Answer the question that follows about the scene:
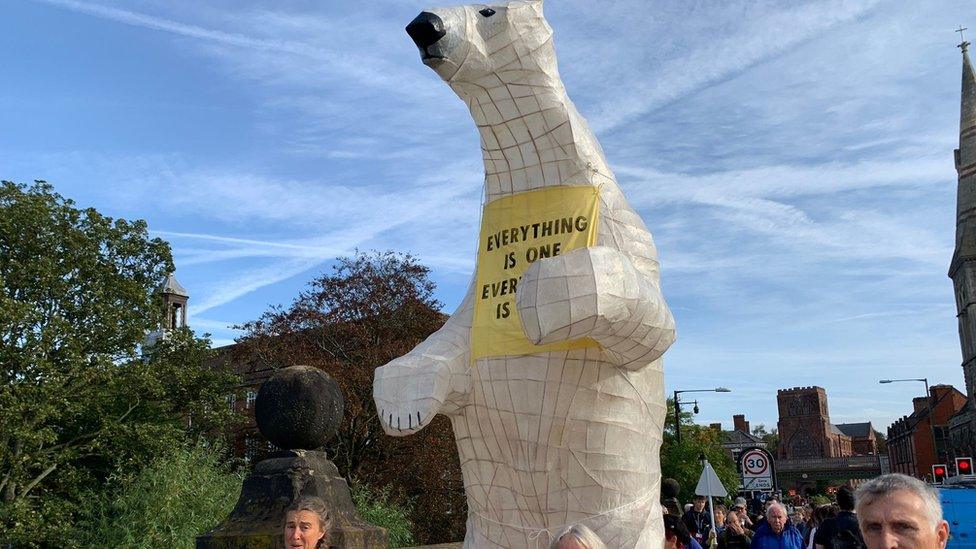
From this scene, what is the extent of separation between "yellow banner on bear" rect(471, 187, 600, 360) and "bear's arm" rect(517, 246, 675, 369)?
1.14 ft

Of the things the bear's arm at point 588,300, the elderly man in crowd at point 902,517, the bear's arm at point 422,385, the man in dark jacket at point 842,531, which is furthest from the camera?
the man in dark jacket at point 842,531

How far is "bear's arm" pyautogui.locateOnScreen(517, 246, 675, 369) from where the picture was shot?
2.98 m

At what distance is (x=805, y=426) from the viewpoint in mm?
81188

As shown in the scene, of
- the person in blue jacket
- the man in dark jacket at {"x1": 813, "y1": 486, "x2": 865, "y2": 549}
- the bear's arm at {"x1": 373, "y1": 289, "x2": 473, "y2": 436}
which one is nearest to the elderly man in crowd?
the bear's arm at {"x1": 373, "y1": 289, "x2": 473, "y2": 436}

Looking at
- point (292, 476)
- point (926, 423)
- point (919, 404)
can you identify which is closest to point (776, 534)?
point (292, 476)

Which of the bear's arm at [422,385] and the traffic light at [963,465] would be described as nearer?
the bear's arm at [422,385]

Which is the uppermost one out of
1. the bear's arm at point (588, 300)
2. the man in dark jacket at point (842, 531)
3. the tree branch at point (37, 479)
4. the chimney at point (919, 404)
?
the chimney at point (919, 404)

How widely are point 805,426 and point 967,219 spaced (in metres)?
35.1

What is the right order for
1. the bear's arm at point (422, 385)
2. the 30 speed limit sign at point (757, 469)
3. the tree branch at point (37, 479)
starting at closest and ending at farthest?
the bear's arm at point (422, 385)
the 30 speed limit sign at point (757, 469)
the tree branch at point (37, 479)

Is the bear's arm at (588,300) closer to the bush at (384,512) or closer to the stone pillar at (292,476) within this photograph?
the stone pillar at (292,476)

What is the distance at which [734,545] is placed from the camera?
295 inches

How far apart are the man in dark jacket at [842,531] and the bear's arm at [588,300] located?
9.70 ft

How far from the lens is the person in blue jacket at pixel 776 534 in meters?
6.60

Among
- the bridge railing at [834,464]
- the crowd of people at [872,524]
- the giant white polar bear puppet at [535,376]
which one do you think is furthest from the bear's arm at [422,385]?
the bridge railing at [834,464]
